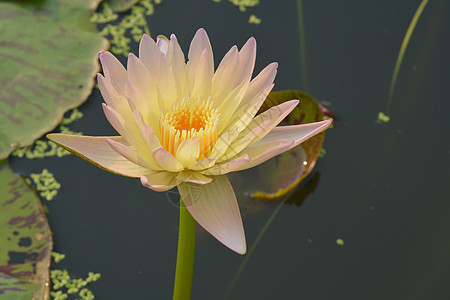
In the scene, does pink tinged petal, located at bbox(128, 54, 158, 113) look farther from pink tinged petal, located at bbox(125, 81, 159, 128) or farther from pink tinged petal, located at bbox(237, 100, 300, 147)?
pink tinged petal, located at bbox(237, 100, 300, 147)

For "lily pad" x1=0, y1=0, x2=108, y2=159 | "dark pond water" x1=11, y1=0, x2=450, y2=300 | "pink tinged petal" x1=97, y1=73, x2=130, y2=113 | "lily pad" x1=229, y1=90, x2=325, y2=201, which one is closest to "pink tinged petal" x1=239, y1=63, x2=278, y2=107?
"pink tinged petal" x1=97, y1=73, x2=130, y2=113

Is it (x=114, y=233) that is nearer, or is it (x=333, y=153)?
(x=114, y=233)

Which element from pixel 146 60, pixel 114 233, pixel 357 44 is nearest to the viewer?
pixel 146 60

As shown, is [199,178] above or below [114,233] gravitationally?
above

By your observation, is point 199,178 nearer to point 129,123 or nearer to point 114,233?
point 129,123

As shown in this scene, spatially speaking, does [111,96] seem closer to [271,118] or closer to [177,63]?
[177,63]

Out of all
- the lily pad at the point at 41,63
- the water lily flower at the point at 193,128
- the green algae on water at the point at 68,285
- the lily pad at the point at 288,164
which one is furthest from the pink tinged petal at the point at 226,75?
the lily pad at the point at 41,63

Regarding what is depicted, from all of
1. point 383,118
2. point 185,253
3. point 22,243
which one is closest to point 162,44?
point 185,253

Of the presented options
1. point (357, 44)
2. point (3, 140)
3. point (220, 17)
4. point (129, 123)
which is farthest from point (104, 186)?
point (357, 44)
